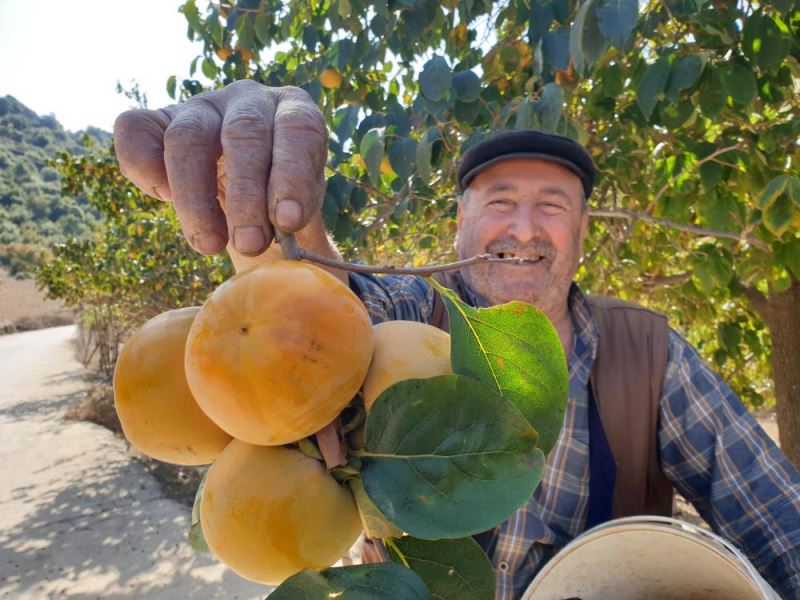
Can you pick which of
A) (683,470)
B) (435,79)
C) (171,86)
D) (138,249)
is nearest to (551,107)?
(435,79)

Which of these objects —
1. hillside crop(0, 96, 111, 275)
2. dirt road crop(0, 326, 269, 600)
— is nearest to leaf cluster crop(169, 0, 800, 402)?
dirt road crop(0, 326, 269, 600)

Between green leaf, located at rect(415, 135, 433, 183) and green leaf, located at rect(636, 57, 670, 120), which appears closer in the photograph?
green leaf, located at rect(636, 57, 670, 120)

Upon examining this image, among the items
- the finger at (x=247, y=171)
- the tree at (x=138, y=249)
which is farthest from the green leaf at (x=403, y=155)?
the tree at (x=138, y=249)

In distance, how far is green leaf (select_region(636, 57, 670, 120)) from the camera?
6.68ft

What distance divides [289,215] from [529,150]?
169cm

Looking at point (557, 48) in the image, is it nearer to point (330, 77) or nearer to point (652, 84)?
point (652, 84)

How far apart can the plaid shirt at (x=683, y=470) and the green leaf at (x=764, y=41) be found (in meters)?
0.95

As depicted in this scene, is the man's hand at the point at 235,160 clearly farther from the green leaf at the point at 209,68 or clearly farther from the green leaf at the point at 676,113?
the green leaf at the point at 209,68

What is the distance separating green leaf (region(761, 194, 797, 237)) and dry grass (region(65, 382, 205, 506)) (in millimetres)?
5351

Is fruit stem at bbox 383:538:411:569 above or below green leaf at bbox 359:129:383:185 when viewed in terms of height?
below

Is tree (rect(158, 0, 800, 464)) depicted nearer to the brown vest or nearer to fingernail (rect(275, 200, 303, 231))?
the brown vest

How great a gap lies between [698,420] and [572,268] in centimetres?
74

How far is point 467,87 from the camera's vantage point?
2264 millimetres

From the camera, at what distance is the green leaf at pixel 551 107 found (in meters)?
1.88
